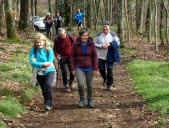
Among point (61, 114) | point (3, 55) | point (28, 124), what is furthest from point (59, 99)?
point (3, 55)

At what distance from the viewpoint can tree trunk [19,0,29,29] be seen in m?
24.2

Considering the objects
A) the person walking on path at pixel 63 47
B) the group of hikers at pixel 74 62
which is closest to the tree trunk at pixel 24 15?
the person walking on path at pixel 63 47

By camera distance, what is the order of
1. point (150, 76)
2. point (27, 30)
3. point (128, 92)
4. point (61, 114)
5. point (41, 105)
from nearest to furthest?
point (61, 114)
point (41, 105)
point (128, 92)
point (150, 76)
point (27, 30)

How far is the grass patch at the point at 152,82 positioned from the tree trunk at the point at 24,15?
36.2 feet

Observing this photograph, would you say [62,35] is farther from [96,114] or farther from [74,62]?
[96,114]

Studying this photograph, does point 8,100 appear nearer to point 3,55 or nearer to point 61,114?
point 61,114

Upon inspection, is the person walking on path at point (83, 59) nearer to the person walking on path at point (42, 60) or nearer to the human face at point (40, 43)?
the person walking on path at point (42, 60)

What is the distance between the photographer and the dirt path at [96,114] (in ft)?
25.0

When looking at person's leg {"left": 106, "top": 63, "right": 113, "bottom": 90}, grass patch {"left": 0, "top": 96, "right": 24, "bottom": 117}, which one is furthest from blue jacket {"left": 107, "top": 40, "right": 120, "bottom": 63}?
grass patch {"left": 0, "top": 96, "right": 24, "bottom": 117}

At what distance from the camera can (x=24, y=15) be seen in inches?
976

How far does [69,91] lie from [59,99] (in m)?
0.95

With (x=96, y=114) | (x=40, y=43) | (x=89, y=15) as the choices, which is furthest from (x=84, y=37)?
(x=89, y=15)

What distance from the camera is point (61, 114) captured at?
852cm

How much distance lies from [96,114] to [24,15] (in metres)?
17.6
